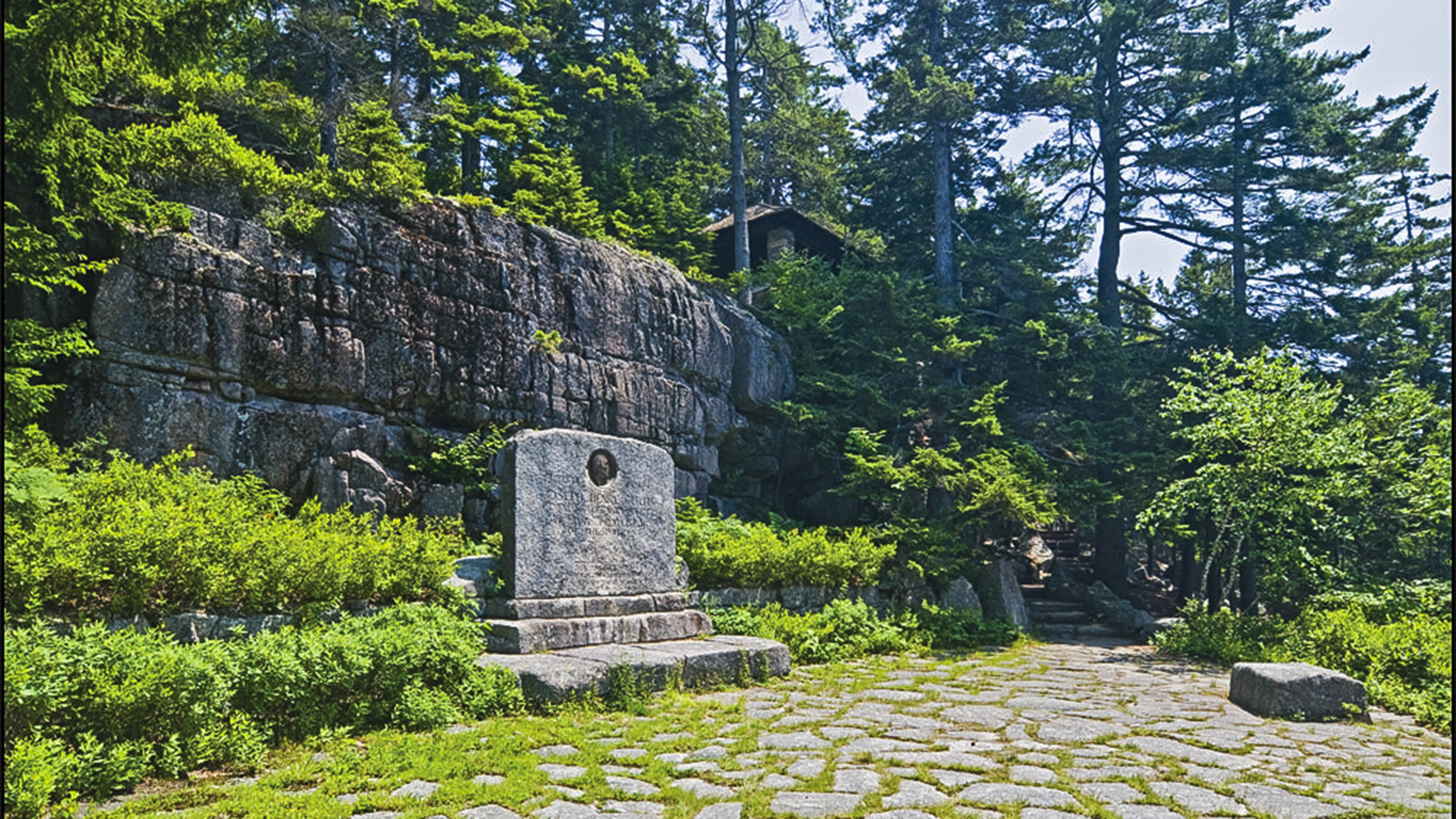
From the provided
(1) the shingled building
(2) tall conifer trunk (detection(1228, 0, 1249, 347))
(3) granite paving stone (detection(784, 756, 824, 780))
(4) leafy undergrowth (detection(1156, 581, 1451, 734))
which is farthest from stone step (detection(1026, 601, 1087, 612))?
(3) granite paving stone (detection(784, 756, 824, 780))

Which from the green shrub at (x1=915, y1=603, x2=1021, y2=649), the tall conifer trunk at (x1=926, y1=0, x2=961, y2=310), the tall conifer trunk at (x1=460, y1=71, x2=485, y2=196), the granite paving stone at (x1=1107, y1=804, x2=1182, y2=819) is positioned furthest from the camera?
the tall conifer trunk at (x1=926, y1=0, x2=961, y2=310)

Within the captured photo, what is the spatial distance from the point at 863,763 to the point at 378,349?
9.31 metres

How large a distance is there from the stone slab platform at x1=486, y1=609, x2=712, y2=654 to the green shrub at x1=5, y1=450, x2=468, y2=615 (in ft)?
2.58

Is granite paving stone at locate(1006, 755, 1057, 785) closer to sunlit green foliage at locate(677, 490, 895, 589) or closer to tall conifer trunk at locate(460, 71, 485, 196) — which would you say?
sunlit green foliage at locate(677, 490, 895, 589)

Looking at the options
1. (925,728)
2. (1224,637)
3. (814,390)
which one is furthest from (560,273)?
(1224,637)

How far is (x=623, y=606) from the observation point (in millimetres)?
8750

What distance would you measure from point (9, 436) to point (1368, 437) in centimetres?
1595

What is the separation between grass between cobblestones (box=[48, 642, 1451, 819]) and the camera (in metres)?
4.09

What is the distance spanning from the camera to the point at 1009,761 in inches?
201

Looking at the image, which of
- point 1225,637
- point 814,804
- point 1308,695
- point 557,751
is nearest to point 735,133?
point 1225,637

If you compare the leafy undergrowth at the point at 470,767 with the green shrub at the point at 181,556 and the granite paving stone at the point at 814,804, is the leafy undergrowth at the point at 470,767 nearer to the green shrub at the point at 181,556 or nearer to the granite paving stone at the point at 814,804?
the granite paving stone at the point at 814,804

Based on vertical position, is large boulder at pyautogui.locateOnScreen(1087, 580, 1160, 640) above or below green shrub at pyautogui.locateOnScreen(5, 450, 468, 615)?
below

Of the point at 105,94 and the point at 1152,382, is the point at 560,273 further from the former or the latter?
the point at 1152,382

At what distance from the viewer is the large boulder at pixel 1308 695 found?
704 cm
